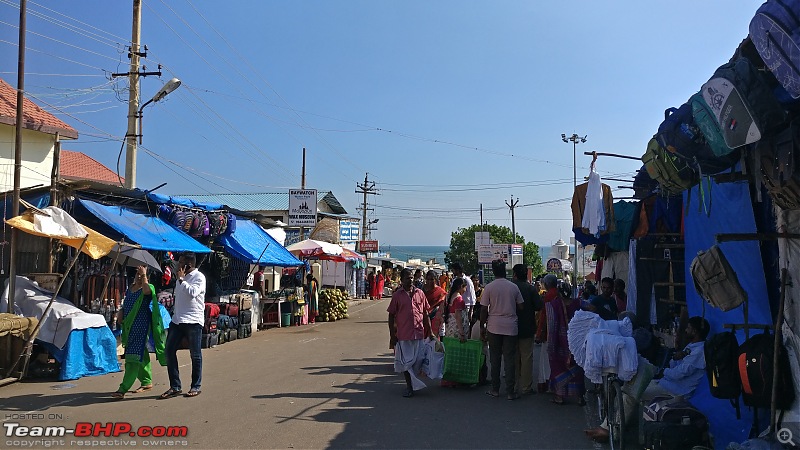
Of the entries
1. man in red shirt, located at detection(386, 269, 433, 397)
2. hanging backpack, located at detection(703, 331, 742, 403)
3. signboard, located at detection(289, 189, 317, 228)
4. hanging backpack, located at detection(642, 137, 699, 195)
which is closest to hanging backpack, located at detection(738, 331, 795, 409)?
hanging backpack, located at detection(703, 331, 742, 403)

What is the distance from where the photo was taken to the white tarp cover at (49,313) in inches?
395

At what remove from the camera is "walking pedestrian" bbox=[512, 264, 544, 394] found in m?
9.13

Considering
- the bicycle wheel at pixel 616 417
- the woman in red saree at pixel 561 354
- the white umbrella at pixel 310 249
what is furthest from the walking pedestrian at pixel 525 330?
the white umbrella at pixel 310 249

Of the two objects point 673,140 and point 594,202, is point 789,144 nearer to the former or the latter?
point 673,140

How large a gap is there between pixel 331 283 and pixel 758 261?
34.7 meters

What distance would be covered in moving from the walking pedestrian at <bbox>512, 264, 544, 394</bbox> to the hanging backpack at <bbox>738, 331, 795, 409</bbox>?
4183 millimetres

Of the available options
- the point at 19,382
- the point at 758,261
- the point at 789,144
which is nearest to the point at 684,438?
the point at 758,261

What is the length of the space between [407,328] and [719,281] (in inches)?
187

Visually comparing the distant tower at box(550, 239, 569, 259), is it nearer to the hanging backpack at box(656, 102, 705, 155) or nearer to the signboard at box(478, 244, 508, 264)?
the signboard at box(478, 244, 508, 264)

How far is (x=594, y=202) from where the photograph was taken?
1079cm

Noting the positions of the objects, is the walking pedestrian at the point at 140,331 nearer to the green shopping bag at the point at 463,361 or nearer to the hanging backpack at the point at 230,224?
the green shopping bag at the point at 463,361

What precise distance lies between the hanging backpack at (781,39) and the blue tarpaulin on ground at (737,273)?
1.91 meters

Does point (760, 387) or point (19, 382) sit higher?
point (760, 387)

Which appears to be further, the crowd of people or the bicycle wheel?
the crowd of people
